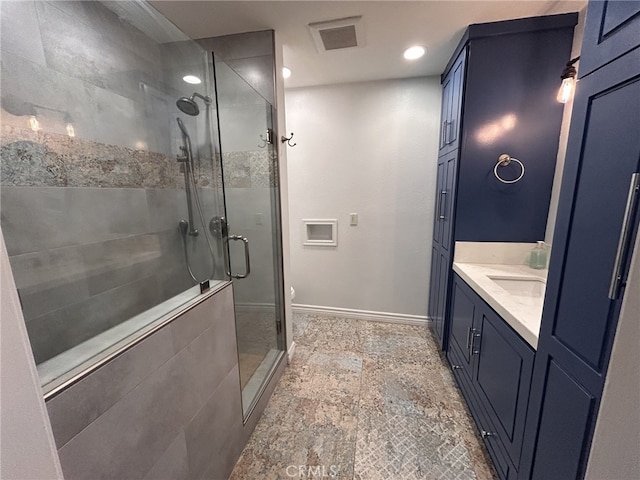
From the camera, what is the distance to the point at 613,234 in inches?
26.9

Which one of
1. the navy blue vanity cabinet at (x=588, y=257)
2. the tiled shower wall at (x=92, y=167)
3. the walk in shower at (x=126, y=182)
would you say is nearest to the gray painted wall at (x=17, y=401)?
A: the walk in shower at (x=126, y=182)

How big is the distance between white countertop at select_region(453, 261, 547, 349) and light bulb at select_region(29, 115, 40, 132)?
7.75ft

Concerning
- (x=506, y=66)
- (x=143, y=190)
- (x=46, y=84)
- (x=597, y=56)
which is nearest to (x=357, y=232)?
(x=506, y=66)

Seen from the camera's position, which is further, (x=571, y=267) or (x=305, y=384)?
(x=305, y=384)

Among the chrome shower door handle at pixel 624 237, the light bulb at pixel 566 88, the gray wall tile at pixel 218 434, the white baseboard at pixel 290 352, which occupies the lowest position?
the white baseboard at pixel 290 352

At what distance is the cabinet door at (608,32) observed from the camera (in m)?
0.65

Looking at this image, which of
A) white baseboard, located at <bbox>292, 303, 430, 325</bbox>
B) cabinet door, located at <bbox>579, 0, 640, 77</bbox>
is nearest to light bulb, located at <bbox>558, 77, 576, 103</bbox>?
cabinet door, located at <bbox>579, 0, 640, 77</bbox>

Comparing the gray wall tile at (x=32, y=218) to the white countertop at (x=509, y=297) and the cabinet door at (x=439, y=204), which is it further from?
the cabinet door at (x=439, y=204)

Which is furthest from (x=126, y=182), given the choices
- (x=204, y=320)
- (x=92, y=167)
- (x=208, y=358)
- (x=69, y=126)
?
(x=208, y=358)

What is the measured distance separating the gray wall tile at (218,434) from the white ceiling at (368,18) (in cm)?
202

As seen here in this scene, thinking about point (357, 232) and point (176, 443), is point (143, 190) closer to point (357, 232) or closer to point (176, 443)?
point (176, 443)

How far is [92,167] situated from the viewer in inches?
58.2

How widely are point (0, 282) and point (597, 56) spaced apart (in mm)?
1438

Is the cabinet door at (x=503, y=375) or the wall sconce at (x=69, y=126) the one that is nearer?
the cabinet door at (x=503, y=375)
